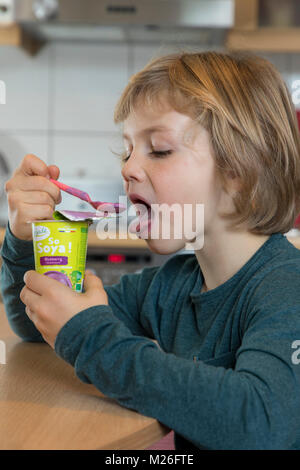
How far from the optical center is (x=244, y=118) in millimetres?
963

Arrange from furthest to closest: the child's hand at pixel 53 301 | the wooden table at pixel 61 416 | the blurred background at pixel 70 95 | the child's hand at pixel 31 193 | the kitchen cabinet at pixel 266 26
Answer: the blurred background at pixel 70 95
the kitchen cabinet at pixel 266 26
the child's hand at pixel 31 193
the child's hand at pixel 53 301
the wooden table at pixel 61 416

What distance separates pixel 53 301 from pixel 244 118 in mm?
459

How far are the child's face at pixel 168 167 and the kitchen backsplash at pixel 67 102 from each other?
7.13 feet

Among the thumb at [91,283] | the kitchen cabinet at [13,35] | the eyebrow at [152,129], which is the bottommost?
the thumb at [91,283]

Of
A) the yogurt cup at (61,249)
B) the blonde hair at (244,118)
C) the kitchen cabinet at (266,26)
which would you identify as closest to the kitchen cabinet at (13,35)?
the kitchen cabinet at (266,26)

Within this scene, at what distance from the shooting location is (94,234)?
255cm

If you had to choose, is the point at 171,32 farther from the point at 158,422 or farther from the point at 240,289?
the point at 158,422

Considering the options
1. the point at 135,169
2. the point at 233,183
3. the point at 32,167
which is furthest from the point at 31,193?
the point at 233,183

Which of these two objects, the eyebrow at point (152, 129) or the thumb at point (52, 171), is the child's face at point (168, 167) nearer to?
the eyebrow at point (152, 129)

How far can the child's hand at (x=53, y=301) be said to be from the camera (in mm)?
739

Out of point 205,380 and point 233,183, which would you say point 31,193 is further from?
point 205,380

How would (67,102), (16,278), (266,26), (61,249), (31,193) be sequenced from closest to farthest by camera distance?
1. (61,249)
2. (31,193)
3. (16,278)
4. (266,26)
5. (67,102)

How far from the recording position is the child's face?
94cm
